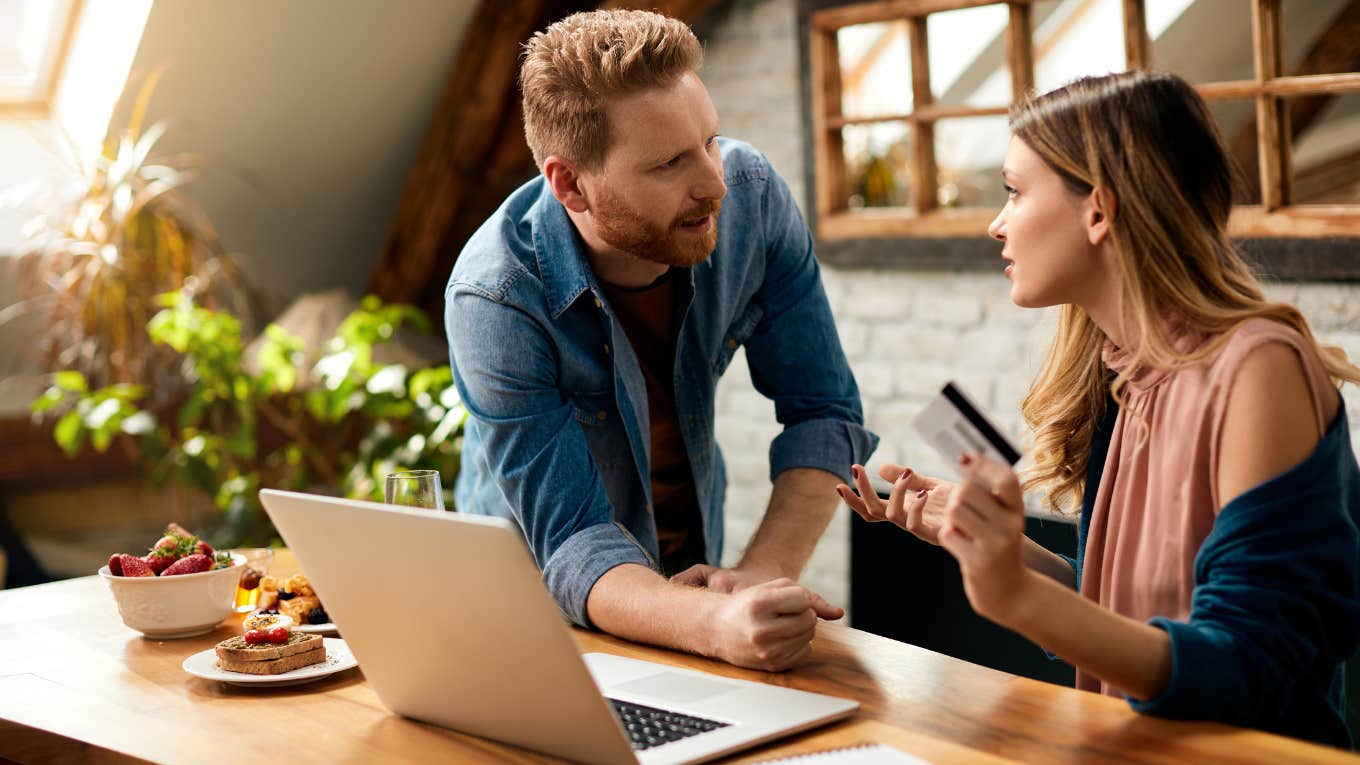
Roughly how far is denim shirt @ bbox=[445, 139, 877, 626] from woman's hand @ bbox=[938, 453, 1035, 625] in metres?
0.61

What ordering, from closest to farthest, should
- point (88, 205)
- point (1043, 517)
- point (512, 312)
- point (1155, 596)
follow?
point (1155, 596) → point (512, 312) → point (1043, 517) → point (88, 205)

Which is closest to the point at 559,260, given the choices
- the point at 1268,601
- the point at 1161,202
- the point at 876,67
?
the point at 1161,202

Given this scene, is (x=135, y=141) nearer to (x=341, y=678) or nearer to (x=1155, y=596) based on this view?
(x=341, y=678)

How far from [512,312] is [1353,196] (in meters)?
3.95

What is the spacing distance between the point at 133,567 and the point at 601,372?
661 millimetres

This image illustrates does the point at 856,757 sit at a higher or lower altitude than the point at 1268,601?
lower

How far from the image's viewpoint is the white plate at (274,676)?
1499 millimetres

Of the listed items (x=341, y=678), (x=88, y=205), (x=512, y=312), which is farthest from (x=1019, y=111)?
(x=88, y=205)

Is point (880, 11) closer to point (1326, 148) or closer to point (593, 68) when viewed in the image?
point (593, 68)

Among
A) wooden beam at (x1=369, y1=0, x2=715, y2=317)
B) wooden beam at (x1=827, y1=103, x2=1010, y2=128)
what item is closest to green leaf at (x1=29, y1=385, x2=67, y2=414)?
wooden beam at (x1=369, y1=0, x2=715, y2=317)

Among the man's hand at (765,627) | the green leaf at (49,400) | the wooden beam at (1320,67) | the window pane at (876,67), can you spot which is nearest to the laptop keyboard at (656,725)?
the man's hand at (765,627)

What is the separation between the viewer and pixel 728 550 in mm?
4344

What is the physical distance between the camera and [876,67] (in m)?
5.25

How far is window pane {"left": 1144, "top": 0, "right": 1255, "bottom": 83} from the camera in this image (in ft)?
15.0
